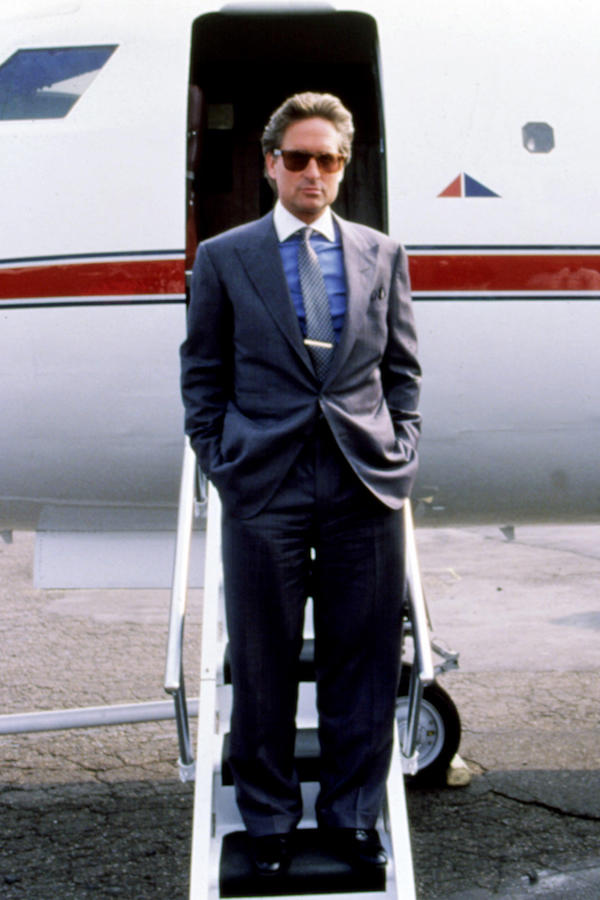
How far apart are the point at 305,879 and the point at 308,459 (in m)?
1.09

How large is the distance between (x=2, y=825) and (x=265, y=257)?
10.0ft

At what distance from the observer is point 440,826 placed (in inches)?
188

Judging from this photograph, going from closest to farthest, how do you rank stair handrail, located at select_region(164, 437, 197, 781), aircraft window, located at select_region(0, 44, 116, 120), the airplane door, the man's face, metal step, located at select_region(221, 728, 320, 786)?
the man's face → stair handrail, located at select_region(164, 437, 197, 781) → metal step, located at select_region(221, 728, 320, 786) → aircraft window, located at select_region(0, 44, 116, 120) → the airplane door

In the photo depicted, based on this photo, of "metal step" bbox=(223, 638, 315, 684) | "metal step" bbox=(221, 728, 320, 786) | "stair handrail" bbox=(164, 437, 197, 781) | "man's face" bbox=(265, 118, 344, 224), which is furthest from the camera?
"metal step" bbox=(223, 638, 315, 684)

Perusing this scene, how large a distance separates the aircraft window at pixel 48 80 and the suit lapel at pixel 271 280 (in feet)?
5.34

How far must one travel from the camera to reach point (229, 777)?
3391mm

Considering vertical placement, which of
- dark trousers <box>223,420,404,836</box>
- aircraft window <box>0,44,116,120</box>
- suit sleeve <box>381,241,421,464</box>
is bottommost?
dark trousers <box>223,420,404,836</box>

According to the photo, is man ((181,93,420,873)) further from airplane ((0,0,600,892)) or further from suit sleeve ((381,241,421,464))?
airplane ((0,0,600,892))

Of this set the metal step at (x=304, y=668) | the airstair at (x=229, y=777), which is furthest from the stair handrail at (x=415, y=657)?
the metal step at (x=304, y=668)

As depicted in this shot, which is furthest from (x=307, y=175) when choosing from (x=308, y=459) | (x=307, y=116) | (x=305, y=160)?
(x=308, y=459)

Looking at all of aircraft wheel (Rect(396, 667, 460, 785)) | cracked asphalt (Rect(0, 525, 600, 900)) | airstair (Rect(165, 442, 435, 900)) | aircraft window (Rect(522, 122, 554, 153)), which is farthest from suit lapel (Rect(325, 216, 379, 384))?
aircraft wheel (Rect(396, 667, 460, 785))

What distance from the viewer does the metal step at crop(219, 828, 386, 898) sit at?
2963mm

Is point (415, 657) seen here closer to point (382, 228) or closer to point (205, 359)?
point (205, 359)

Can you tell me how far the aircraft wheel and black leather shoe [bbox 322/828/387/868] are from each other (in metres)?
2.01
